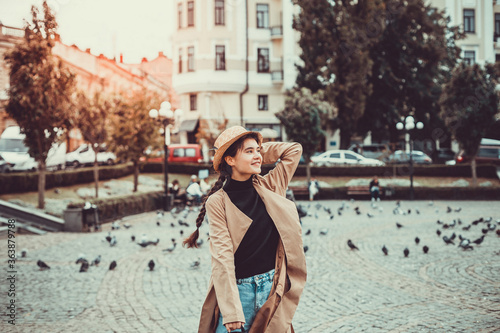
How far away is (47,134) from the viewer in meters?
18.7

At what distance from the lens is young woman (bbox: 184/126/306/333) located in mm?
3227

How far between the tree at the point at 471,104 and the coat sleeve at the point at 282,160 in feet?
78.9

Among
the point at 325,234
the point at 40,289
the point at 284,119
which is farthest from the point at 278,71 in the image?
the point at 40,289

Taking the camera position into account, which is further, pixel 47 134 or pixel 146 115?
pixel 146 115

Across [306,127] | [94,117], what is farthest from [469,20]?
[94,117]

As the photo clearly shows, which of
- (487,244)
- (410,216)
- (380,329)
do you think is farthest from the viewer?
(410,216)

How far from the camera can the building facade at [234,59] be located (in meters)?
40.2

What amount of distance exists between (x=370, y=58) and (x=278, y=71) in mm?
7786

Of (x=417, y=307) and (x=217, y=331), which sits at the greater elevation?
(x=217, y=331)

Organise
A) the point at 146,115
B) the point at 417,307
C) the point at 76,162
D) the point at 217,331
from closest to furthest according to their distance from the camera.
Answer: the point at 217,331
the point at 417,307
the point at 146,115
the point at 76,162

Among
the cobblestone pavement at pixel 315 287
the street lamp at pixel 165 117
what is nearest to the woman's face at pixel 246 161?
the cobblestone pavement at pixel 315 287

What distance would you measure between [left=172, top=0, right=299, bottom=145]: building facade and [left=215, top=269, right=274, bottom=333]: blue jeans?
119ft

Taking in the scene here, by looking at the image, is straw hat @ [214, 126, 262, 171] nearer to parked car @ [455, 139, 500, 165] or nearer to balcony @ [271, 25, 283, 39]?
parked car @ [455, 139, 500, 165]

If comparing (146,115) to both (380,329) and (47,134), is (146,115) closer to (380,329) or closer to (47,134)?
(47,134)
